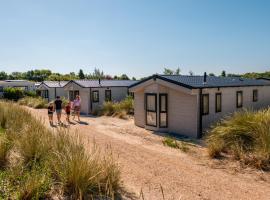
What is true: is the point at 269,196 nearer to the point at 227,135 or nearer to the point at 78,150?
the point at 227,135

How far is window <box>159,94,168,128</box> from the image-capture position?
48.1 feet

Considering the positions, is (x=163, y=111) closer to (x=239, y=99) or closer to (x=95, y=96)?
(x=239, y=99)

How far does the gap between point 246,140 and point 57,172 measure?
660 cm

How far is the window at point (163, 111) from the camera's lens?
1465 cm

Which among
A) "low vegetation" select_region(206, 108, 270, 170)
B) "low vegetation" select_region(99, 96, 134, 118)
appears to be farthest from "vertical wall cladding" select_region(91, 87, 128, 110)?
"low vegetation" select_region(206, 108, 270, 170)

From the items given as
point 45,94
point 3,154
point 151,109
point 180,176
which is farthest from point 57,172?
point 45,94

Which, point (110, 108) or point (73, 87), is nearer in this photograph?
point (110, 108)

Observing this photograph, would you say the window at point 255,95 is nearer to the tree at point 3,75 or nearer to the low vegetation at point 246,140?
the low vegetation at point 246,140

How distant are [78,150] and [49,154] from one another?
90 cm

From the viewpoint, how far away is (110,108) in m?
20.9

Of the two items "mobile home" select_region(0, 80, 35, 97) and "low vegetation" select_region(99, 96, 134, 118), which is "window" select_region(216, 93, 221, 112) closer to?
"low vegetation" select_region(99, 96, 134, 118)

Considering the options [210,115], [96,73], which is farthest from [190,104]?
[96,73]

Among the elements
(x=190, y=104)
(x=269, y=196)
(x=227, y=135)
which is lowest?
(x=269, y=196)

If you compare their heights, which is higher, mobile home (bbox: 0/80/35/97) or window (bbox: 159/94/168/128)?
mobile home (bbox: 0/80/35/97)
